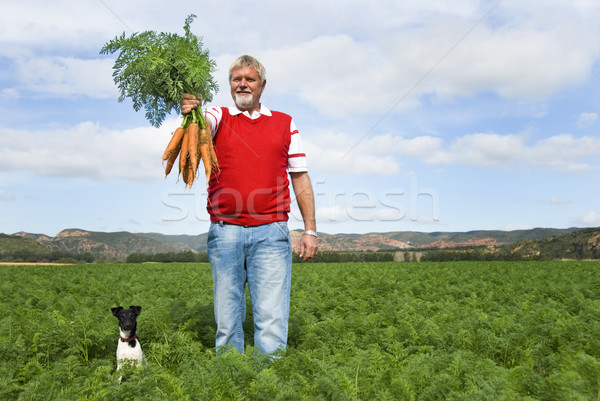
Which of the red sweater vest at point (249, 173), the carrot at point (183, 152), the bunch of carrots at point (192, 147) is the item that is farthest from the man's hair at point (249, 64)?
the carrot at point (183, 152)

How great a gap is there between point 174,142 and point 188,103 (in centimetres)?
45

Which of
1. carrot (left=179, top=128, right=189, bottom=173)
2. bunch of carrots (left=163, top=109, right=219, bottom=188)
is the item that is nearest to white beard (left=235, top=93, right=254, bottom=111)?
bunch of carrots (left=163, top=109, right=219, bottom=188)

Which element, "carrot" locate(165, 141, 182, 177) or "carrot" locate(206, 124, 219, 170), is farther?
"carrot" locate(165, 141, 182, 177)

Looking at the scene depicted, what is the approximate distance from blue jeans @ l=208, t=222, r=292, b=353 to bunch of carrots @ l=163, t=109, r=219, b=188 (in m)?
0.60

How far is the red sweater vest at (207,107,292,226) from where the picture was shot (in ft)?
13.6

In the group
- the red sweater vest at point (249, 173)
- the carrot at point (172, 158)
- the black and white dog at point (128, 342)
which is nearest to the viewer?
the red sweater vest at point (249, 173)

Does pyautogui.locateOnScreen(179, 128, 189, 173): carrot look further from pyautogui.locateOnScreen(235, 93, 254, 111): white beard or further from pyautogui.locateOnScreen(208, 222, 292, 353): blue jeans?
pyautogui.locateOnScreen(208, 222, 292, 353): blue jeans

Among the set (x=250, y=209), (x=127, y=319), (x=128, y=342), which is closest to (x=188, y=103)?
(x=250, y=209)

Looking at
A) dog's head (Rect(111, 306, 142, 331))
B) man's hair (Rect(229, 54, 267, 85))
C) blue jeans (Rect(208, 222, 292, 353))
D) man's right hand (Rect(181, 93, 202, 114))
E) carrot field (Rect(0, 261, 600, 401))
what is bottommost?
carrot field (Rect(0, 261, 600, 401))

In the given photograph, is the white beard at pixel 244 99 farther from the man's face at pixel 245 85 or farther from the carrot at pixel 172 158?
the carrot at pixel 172 158

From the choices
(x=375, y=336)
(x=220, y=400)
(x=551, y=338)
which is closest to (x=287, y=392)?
(x=220, y=400)

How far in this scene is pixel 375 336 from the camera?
6.29 meters

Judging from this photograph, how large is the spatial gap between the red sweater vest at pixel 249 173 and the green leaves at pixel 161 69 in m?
0.41

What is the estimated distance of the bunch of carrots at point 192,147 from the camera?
4207 mm
